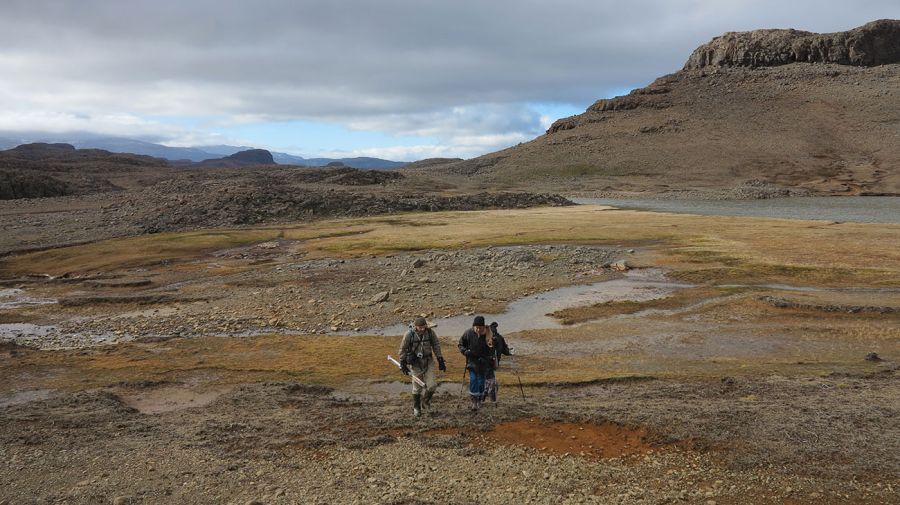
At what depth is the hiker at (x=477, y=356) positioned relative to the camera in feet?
51.6

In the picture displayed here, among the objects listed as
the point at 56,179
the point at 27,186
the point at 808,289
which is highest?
the point at 56,179

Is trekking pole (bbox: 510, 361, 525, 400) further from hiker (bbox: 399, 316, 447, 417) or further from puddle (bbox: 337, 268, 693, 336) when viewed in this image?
puddle (bbox: 337, 268, 693, 336)

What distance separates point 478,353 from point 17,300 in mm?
35300

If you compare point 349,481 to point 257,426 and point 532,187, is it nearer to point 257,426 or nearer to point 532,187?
point 257,426

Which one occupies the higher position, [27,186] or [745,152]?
[745,152]

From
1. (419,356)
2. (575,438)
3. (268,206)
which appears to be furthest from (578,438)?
(268,206)

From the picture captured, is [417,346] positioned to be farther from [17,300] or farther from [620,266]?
[17,300]

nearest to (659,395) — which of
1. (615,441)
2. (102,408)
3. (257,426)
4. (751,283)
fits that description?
(615,441)

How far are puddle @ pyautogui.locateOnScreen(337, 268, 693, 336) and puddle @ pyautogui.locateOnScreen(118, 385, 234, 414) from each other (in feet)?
32.0

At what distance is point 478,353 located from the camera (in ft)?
51.5

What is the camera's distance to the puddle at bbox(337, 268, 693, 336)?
96.9ft

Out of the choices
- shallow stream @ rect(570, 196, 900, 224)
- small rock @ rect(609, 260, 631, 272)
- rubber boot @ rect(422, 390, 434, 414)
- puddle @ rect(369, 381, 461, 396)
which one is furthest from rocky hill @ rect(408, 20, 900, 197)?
rubber boot @ rect(422, 390, 434, 414)

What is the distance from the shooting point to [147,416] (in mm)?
17094

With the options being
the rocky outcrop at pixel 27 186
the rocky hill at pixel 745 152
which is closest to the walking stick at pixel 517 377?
the rocky hill at pixel 745 152
